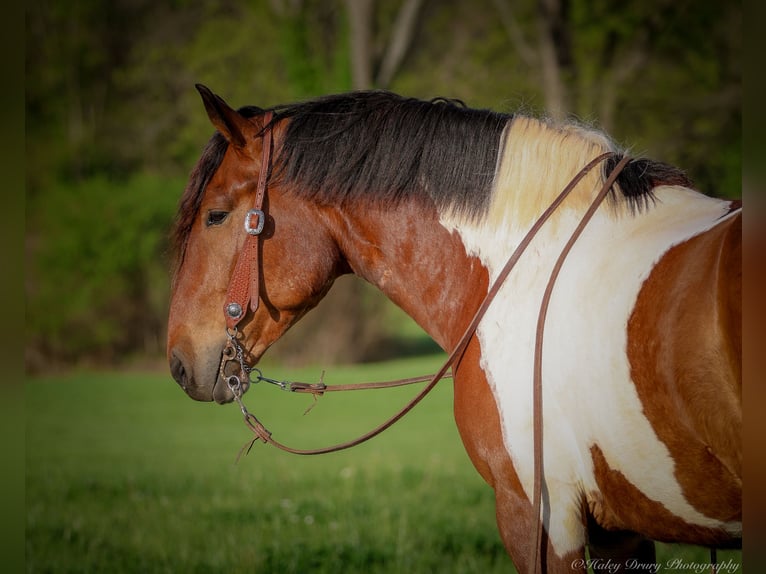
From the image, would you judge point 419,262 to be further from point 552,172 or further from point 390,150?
point 552,172

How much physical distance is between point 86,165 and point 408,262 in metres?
23.4

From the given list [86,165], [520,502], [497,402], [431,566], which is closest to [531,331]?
[497,402]

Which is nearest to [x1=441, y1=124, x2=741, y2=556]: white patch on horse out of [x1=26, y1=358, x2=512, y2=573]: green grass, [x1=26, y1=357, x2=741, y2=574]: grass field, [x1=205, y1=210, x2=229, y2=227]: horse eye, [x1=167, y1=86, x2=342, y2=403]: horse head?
[x1=167, y1=86, x2=342, y2=403]: horse head

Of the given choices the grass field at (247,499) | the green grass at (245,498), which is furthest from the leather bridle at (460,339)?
the green grass at (245,498)

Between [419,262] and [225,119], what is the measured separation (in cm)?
87

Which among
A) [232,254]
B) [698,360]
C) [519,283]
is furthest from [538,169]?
[232,254]

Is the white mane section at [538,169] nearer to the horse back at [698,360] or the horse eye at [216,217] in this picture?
the horse back at [698,360]

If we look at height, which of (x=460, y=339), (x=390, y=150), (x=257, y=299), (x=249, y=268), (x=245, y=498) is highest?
(x=390, y=150)

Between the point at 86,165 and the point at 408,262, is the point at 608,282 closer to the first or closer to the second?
the point at 408,262

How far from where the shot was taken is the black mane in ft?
8.26

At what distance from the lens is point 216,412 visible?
41.2 ft

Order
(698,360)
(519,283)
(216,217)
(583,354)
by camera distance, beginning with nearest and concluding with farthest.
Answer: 1. (698,360)
2. (583,354)
3. (519,283)
4. (216,217)

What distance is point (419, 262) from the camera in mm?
2604

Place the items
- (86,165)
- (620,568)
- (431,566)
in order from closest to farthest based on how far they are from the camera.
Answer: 1. (620,568)
2. (431,566)
3. (86,165)
